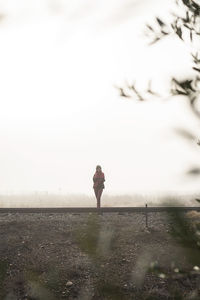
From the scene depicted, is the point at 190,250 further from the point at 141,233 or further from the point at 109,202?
the point at 109,202

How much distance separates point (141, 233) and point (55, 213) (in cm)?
324

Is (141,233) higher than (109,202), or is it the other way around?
(109,202)

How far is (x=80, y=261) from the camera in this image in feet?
35.3

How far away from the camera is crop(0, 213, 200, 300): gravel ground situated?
946 cm

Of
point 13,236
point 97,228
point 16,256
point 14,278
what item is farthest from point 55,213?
point 97,228

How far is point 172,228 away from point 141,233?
408 inches

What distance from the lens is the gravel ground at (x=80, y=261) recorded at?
372 inches

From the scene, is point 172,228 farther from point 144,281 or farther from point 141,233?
point 141,233

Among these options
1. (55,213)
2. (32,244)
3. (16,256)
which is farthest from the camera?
(55,213)

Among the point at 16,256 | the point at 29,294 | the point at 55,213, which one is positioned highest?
the point at 55,213

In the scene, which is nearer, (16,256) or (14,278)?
(14,278)

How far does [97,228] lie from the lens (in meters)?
2.45

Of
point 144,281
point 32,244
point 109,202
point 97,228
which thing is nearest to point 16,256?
point 32,244

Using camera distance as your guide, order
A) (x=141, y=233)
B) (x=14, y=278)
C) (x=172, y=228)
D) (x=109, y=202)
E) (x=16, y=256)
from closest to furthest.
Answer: (x=172, y=228)
(x=14, y=278)
(x=16, y=256)
(x=141, y=233)
(x=109, y=202)
